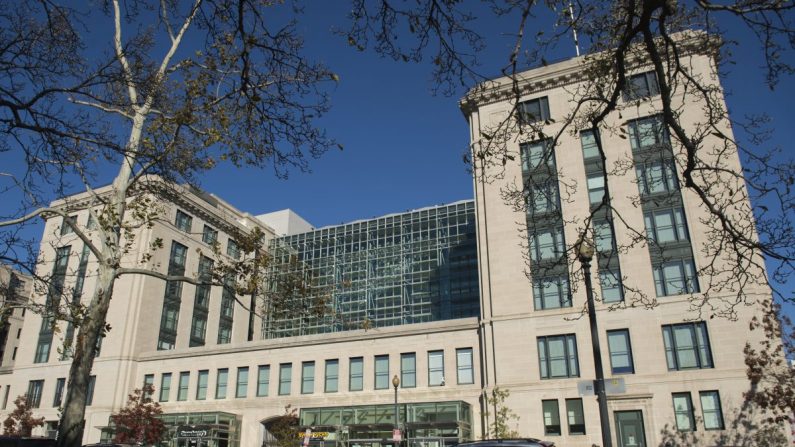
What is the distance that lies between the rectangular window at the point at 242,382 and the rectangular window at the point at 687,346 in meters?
32.2

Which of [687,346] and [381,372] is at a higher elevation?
[687,346]

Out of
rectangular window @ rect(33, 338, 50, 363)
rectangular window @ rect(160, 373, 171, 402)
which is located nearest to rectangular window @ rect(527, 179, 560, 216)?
rectangular window @ rect(160, 373, 171, 402)

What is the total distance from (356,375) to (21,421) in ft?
106

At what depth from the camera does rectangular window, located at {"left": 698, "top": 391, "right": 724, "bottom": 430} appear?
3284 cm

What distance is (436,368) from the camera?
139 feet

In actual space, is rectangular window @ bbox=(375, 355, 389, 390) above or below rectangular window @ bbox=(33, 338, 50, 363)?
below

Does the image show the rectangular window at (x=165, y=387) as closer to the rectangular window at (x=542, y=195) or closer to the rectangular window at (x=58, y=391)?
the rectangular window at (x=58, y=391)

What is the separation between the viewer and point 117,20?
52.6ft

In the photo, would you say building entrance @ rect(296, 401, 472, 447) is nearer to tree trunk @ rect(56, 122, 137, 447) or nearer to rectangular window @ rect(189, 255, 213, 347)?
rectangular window @ rect(189, 255, 213, 347)

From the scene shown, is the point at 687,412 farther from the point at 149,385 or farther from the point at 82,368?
the point at 149,385

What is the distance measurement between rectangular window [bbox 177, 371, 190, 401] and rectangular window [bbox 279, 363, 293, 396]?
9849 mm

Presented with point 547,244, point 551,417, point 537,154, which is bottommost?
point 551,417

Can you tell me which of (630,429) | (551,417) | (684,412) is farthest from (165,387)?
(684,412)

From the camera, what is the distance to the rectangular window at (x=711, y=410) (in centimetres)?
3284
